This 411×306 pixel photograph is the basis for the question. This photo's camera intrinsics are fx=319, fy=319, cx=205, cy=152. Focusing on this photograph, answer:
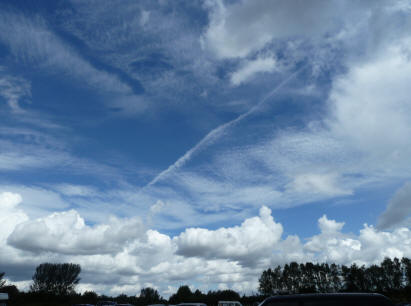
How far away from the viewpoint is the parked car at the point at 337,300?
4.63 meters

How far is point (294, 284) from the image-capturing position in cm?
12744

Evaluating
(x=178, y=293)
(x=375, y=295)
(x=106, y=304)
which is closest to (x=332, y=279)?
(x=178, y=293)

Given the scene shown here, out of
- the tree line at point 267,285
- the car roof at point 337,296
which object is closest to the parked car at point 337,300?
the car roof at point 337,296

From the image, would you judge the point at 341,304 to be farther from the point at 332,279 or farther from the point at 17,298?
the point at 332,279

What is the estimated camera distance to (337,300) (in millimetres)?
4680

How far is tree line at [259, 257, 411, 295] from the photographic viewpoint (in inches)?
4382

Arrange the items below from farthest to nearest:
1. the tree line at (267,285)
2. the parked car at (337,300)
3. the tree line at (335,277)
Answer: the tree line at (335,277)
the tree line at (267,285)
the parked car at (337,300)

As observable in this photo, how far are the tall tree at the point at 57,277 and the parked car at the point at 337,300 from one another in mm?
97629

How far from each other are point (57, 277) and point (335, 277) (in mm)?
99368

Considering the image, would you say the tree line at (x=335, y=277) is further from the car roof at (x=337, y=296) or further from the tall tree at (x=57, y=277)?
the car roof at (x=337, y=296)

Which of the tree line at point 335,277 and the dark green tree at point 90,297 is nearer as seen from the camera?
the dark green tree at point 90,297

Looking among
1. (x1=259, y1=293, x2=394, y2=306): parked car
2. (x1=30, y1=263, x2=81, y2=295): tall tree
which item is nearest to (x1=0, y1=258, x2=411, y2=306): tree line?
(x1=30, y1=263, x2=81, y2=295): tall tree

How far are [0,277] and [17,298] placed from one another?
5890 millimetres

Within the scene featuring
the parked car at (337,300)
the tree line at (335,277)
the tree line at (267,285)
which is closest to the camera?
the parked car at (337,300)
